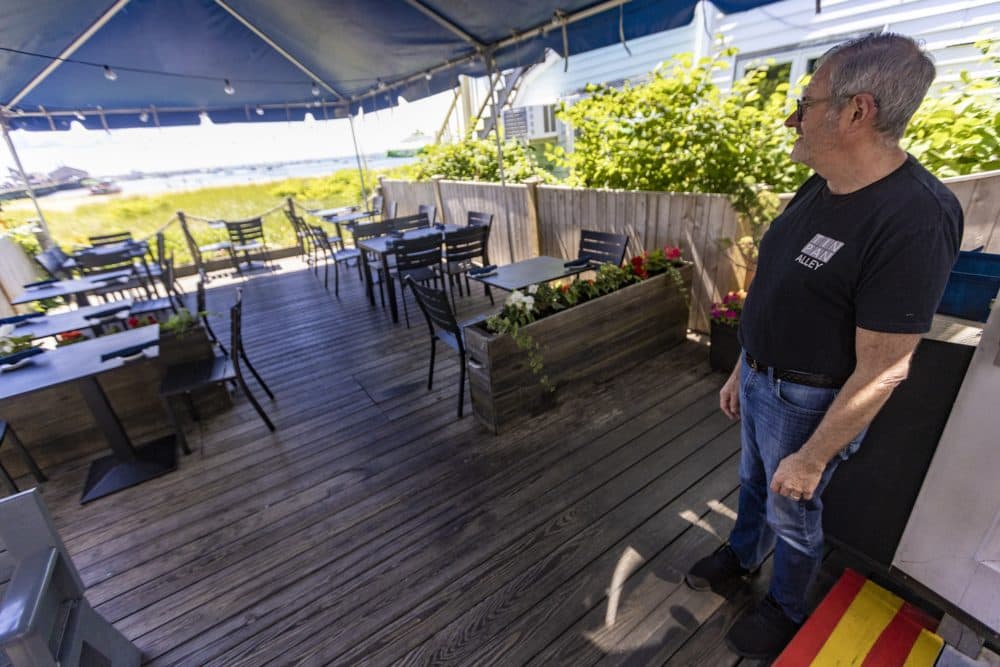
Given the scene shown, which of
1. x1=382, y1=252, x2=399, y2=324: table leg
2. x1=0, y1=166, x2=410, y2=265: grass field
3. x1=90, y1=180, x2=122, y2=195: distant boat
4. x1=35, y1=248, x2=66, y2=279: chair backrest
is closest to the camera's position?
x1=382, y1=252, x2=399, y2=324: table leg

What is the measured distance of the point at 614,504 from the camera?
6.66ft

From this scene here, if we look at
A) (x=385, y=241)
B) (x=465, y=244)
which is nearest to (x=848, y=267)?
(x=465, y=244)

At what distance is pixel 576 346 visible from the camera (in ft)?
9.19

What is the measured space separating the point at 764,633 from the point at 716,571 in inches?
9.0

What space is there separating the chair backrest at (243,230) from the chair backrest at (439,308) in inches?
211

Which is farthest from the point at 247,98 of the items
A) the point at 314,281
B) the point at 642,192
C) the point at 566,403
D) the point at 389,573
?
the point at 389,573

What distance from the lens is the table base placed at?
2.41m

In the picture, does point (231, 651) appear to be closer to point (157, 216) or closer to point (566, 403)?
point (566, 403)

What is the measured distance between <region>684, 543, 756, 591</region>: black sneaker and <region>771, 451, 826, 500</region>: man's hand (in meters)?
0.68

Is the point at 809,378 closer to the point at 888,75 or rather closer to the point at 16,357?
the point at 888,75

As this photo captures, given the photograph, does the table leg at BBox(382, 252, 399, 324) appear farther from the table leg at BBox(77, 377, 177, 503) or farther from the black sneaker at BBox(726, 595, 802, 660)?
the black sneaker at BBox(726, 595, 802, 660)

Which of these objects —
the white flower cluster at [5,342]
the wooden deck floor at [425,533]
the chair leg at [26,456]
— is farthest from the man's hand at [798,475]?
the white flower cluster at [5,342]

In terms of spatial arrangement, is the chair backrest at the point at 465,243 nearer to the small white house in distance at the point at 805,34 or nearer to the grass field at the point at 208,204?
the small white house in distance at the point at 805,34

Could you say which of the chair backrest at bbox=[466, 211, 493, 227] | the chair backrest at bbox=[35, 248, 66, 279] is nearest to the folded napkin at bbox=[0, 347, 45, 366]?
the chair backrest at bbox=[35, 248, 66, 279]
